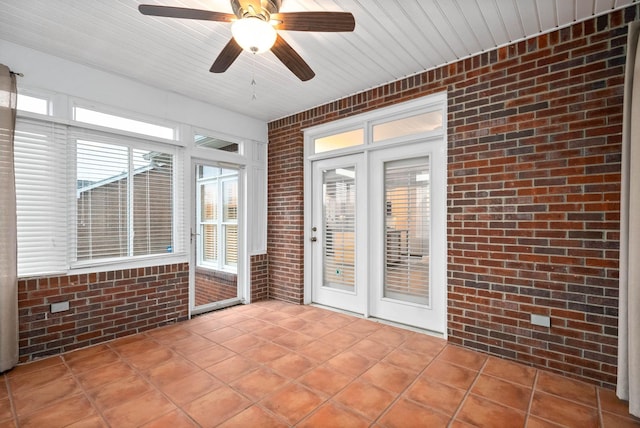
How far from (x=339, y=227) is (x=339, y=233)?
0.08 metres

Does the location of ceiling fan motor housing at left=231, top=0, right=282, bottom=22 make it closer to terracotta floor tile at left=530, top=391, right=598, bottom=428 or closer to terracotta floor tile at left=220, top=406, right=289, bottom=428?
terracotta floor tile at left=220, top=406, right=289, bottom=428

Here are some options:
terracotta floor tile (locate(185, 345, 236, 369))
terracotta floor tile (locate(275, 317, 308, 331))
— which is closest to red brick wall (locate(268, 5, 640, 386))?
terracotta floor tile (locate(275, 317, 308, 331))

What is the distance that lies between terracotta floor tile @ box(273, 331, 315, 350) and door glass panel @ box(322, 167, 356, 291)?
1.00 m

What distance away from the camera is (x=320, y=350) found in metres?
2.85

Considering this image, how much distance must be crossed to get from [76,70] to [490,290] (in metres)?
4.27

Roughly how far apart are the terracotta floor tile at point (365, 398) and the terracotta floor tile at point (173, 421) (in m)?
0.93

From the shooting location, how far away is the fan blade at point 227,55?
2.09 m

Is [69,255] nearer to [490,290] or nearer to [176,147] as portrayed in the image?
[176,147]

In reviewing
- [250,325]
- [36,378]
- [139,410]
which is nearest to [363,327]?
[250,325]

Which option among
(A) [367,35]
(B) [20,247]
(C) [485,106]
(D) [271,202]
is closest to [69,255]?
(B) [20,247]

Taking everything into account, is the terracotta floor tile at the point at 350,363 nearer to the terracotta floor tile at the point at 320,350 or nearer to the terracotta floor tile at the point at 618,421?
the terracotta floor tile at the point at 320,350

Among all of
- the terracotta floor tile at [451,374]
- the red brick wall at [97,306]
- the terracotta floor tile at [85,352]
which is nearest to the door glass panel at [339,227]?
the terracotta floor tile at [451,374]

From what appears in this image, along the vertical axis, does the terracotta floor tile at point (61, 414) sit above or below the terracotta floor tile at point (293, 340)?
above

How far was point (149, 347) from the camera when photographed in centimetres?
292
